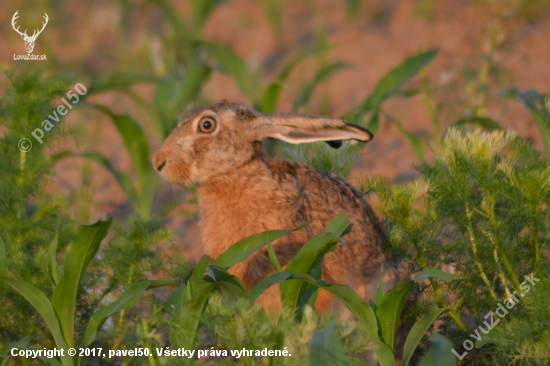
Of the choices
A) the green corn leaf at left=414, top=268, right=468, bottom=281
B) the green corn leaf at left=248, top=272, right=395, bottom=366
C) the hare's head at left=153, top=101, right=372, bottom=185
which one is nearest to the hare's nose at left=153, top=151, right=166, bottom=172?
the hare's head at left=153, top=101, right=372, bottom=185

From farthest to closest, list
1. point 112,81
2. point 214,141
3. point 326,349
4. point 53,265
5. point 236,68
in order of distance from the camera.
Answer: point 236,68 → point 112,81 → point 214,141 → point 53,265 → point 326,349

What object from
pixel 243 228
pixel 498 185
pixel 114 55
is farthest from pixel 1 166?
pixel 114 55

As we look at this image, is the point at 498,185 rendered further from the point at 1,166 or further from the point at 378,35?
the point at 378,35

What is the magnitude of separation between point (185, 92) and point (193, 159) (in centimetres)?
249

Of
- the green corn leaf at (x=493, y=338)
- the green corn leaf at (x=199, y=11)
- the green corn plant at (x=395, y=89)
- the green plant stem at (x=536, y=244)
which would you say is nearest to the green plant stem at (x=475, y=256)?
the green plant stem at (x=536, y=244)

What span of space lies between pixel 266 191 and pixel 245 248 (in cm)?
81

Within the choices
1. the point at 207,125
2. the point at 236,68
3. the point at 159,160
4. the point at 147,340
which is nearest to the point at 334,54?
the point at 236,68

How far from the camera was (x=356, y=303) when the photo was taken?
103 inches

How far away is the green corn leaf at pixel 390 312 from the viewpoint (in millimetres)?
2676

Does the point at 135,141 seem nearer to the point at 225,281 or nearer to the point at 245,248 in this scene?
the point at 245,248

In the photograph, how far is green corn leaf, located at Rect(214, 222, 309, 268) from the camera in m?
2.78

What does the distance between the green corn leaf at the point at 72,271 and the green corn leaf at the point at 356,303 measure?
63 centimetres

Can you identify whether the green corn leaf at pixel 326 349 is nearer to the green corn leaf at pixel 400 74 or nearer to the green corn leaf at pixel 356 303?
the green corn leaf at pixel 356 303

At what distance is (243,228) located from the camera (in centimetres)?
356
